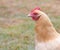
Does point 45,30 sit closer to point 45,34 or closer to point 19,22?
point 45,34

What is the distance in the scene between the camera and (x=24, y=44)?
21.5ft

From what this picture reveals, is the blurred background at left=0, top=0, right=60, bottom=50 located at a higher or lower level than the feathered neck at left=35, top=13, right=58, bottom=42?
lower

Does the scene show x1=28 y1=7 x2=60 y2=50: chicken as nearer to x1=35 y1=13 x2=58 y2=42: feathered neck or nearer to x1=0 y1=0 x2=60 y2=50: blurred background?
x1=35 y1=13 x2=58 y2=42: feathered neck

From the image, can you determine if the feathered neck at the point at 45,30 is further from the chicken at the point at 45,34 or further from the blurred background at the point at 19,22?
the blurred background at the point at 19,22

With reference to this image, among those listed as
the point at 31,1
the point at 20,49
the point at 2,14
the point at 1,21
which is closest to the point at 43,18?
the point at 20,49

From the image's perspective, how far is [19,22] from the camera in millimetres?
8305

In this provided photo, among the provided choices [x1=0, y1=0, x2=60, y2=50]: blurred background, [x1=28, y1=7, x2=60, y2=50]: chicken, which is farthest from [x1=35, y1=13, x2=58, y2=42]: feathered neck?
[x1=0, y1=0, x2=60, y2=50]: blurred background

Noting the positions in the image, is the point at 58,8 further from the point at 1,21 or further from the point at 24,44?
the point at 24,44

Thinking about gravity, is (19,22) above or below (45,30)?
below

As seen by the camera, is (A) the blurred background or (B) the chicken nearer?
(B) the chicken

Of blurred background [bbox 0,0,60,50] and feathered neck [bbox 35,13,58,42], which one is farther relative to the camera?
blurred background [bbox 0,0,60,50]

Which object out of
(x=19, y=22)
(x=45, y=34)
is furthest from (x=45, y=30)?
(x=19, y=22)

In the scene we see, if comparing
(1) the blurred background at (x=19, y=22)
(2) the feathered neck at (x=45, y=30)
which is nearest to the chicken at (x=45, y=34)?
(2) the feathered neck at (x=45, y=30)

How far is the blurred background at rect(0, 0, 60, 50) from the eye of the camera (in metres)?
6.58
